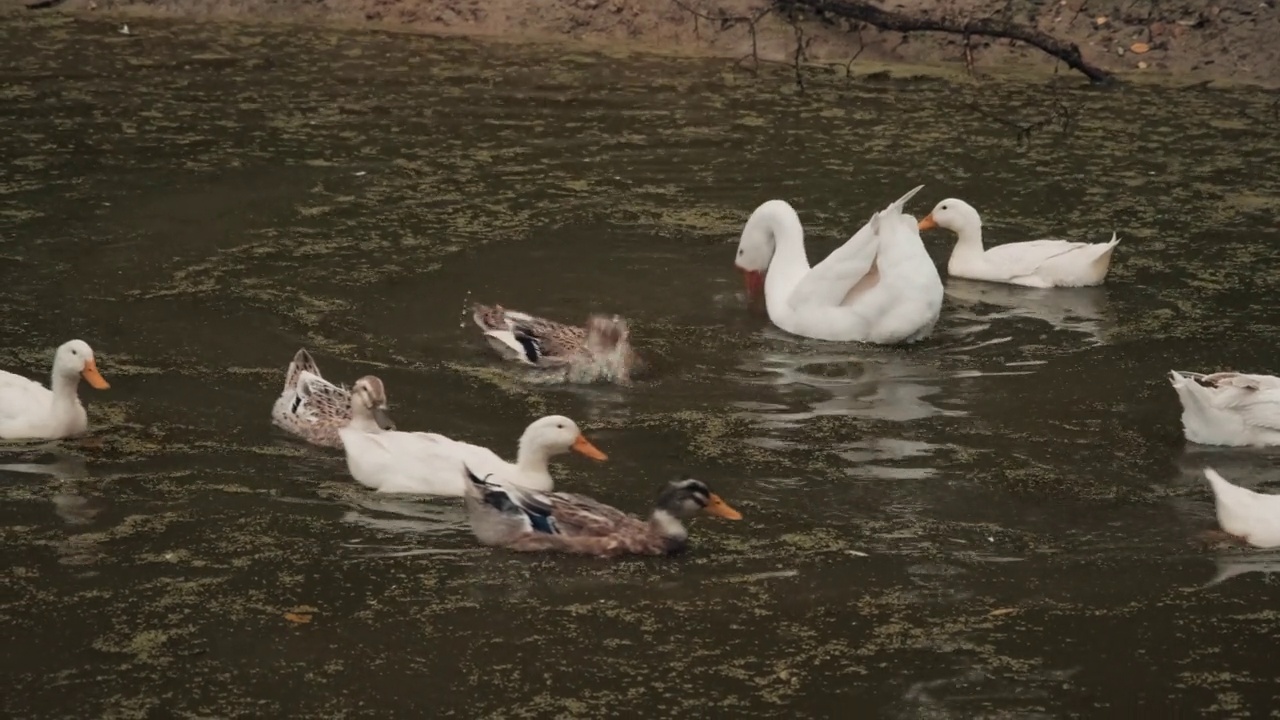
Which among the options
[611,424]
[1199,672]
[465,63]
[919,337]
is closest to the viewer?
[1199,672]

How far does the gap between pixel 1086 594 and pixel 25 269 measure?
19.9ft

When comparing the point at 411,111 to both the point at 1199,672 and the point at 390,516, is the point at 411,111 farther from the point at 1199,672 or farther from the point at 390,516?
the point at 1199,672

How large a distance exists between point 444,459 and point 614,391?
155 centimetres

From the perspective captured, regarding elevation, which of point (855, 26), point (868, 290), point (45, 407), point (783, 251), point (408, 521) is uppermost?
point (855, 26)

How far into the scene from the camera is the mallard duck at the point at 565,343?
9023 mm

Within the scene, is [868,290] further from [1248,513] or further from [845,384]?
[1248,513]

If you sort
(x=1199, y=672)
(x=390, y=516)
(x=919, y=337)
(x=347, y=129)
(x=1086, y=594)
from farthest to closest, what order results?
1. (x=347, y=129)
2. (x=919, y=337)
3. (x=390, y=516)
4. (x=1086, y=594)
5. (x=1199, y=672)

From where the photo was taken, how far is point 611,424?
855 cm

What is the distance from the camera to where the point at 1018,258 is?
11062 mm

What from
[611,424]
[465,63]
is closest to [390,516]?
[611,424]

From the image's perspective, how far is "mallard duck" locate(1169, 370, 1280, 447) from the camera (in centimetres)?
832

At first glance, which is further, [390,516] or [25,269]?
[25,269]

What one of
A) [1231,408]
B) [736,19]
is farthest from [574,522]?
[736,19]

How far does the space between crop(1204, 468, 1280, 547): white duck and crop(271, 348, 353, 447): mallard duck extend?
345 cm
